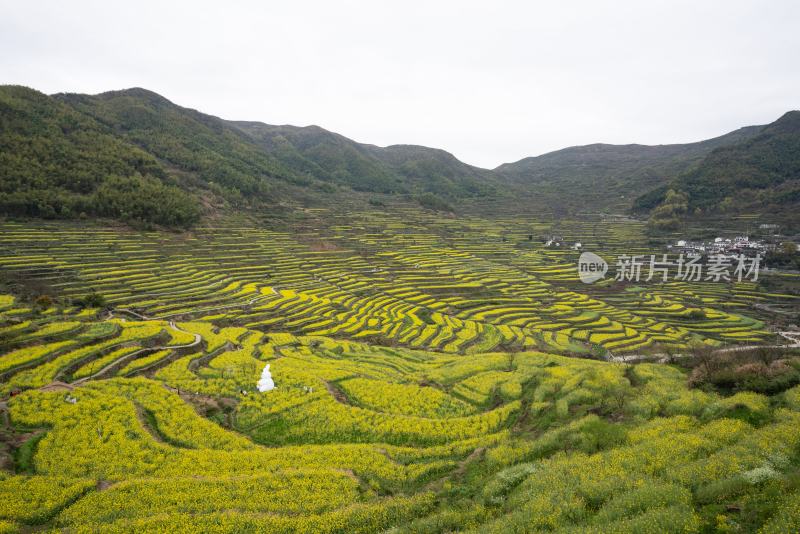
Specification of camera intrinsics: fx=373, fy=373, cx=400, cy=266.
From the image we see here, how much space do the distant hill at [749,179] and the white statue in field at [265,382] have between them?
14410 centimetres

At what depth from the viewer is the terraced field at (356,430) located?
1045cm

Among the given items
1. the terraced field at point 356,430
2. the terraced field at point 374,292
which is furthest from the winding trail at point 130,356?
the terraced field at point 374,292

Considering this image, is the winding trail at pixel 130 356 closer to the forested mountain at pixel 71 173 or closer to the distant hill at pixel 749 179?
the forested mountain at pixel 71 173

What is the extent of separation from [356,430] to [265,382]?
6.62 metres

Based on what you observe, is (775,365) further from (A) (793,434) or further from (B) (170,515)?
(B) (170,515)

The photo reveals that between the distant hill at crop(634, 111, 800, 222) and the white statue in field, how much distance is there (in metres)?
144

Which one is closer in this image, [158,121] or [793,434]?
[793,434]

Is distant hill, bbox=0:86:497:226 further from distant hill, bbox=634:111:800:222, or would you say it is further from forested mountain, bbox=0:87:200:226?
distant hill, bbox=634:111:800:222

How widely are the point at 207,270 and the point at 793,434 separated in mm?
65577

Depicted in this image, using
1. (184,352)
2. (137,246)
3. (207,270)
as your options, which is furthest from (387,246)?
(184,352)

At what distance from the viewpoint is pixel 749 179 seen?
12638 centimetres

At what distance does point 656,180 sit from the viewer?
18912 centimetres

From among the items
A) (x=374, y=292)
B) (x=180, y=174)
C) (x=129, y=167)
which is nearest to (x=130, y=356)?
(x=374, y=292)

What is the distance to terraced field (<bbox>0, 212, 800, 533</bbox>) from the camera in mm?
10453
